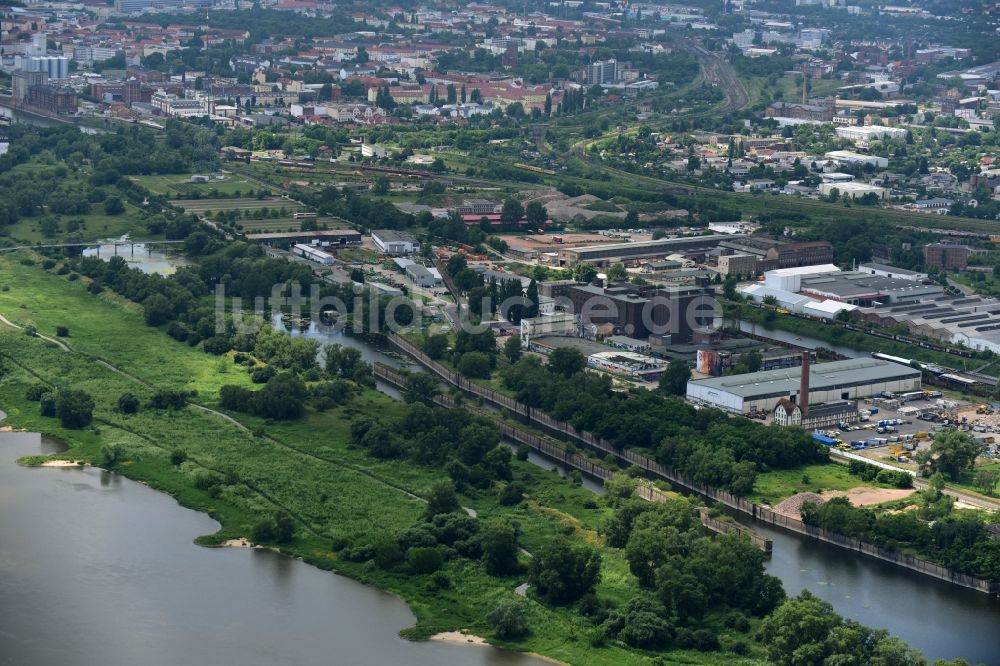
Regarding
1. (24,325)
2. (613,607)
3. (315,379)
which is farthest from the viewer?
(24,325)

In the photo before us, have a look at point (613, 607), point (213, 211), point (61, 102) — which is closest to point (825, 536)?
point (613, 607)

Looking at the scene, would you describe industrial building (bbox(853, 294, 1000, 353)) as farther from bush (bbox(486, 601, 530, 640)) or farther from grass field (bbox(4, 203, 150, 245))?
grass field (bbox(4, 203, 150, 245))

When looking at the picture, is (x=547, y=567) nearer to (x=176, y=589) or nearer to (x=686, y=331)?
(x=176, y=589)

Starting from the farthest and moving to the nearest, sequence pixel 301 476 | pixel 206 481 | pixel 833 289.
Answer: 1. pixel 833 289
2. pixel 301 476
3. pixel 206 481

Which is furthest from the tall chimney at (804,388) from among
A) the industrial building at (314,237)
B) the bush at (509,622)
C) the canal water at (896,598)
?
the industrial building at (314,237)

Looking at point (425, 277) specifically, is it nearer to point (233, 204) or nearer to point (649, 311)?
point (649, 311)

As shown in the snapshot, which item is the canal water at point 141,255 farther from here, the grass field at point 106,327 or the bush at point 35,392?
the bush at point 35,392

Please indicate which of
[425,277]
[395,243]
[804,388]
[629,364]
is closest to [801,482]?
[804,388]
